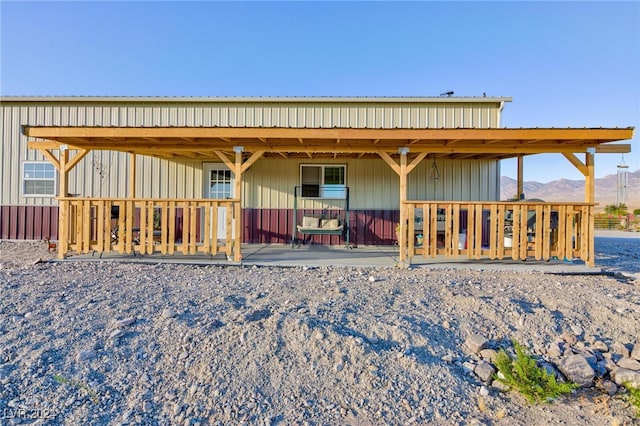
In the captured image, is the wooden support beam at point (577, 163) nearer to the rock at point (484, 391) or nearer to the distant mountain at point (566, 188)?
the rock at point (484, 391)

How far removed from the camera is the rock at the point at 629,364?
10.2 feet

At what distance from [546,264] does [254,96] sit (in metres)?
7.29

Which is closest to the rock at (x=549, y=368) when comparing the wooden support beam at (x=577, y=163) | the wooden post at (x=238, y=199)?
the wooden support beam at (x=577, y=163)

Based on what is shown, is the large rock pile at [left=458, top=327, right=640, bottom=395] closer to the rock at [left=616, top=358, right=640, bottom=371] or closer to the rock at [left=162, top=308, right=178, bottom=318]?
the rock at [left=616, top=358, right=640, bottom=371]

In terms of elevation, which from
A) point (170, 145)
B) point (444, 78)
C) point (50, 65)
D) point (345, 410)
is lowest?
point (345, 410)

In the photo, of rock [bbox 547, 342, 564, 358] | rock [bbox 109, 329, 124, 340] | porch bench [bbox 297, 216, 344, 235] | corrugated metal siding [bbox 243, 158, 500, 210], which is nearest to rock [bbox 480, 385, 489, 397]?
rock [bbox 547, 342, 564, 358]

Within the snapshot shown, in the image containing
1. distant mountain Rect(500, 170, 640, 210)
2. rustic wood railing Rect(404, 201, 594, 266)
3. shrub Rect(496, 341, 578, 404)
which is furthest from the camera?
distant mountain Rect(500, 170, 640, 210)

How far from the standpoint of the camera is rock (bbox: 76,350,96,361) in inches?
115

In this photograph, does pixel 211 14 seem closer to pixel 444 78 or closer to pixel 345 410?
pixel 444 78

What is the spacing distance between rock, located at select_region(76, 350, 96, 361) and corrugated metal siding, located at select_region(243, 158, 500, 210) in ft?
20.7

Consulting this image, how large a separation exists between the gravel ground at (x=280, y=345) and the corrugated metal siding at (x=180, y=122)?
14.3ft

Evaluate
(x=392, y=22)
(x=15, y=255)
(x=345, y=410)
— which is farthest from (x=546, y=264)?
(x=15, y=255)

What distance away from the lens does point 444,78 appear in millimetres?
14625

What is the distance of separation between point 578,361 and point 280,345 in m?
2.46
